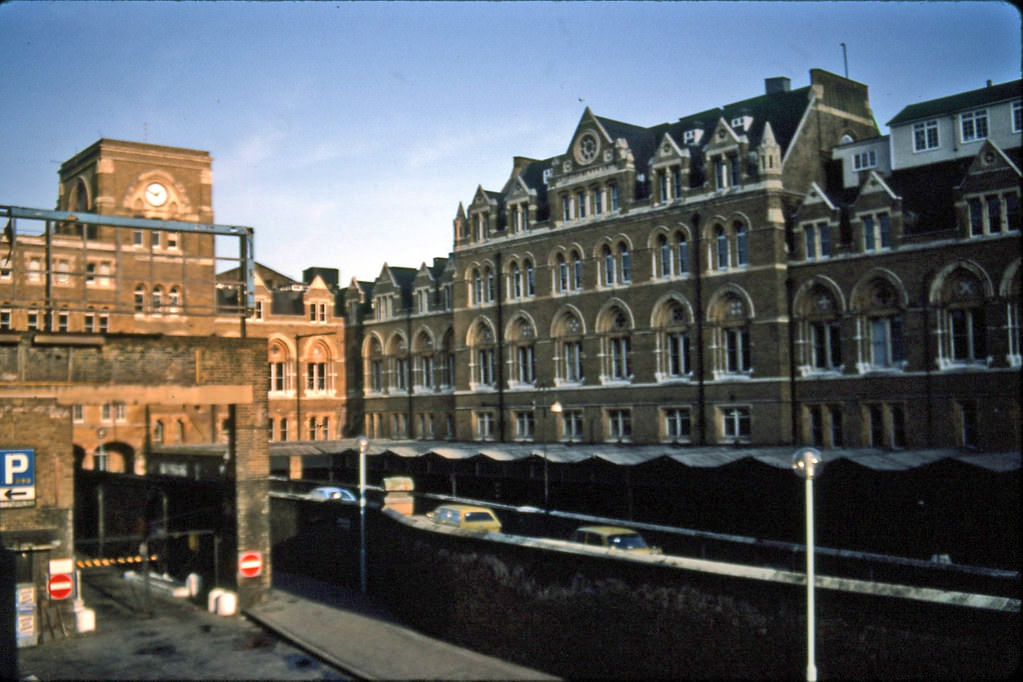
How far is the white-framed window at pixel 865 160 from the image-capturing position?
44188 mm

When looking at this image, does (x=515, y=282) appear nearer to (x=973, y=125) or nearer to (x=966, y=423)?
(x=973, y=125)

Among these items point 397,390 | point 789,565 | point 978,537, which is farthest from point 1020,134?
point 397,390

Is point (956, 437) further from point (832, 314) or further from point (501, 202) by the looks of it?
point (501, 202)

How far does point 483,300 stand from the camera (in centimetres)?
5788

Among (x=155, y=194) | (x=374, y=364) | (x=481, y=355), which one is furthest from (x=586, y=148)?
(x=155, y=194)

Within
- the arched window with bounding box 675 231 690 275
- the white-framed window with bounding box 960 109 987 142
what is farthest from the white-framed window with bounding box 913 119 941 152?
the arched window with bounding box 675 231 690 275

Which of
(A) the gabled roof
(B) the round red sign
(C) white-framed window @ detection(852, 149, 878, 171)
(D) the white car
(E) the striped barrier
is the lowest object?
(E) the striped barrier

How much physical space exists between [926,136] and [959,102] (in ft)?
6.15

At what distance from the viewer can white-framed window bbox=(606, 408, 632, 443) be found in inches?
1916

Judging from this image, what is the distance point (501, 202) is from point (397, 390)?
16.3 m

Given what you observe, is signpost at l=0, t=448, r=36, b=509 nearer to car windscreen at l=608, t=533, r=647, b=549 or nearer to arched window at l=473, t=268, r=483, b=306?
car windscreen at l=608, t=533, r=647, b=549

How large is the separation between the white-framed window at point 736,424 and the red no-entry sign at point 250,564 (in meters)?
24.5

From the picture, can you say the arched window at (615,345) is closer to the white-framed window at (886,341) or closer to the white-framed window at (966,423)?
the white-framed window at (886,341)

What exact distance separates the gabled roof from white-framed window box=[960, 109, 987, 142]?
1.19ft
